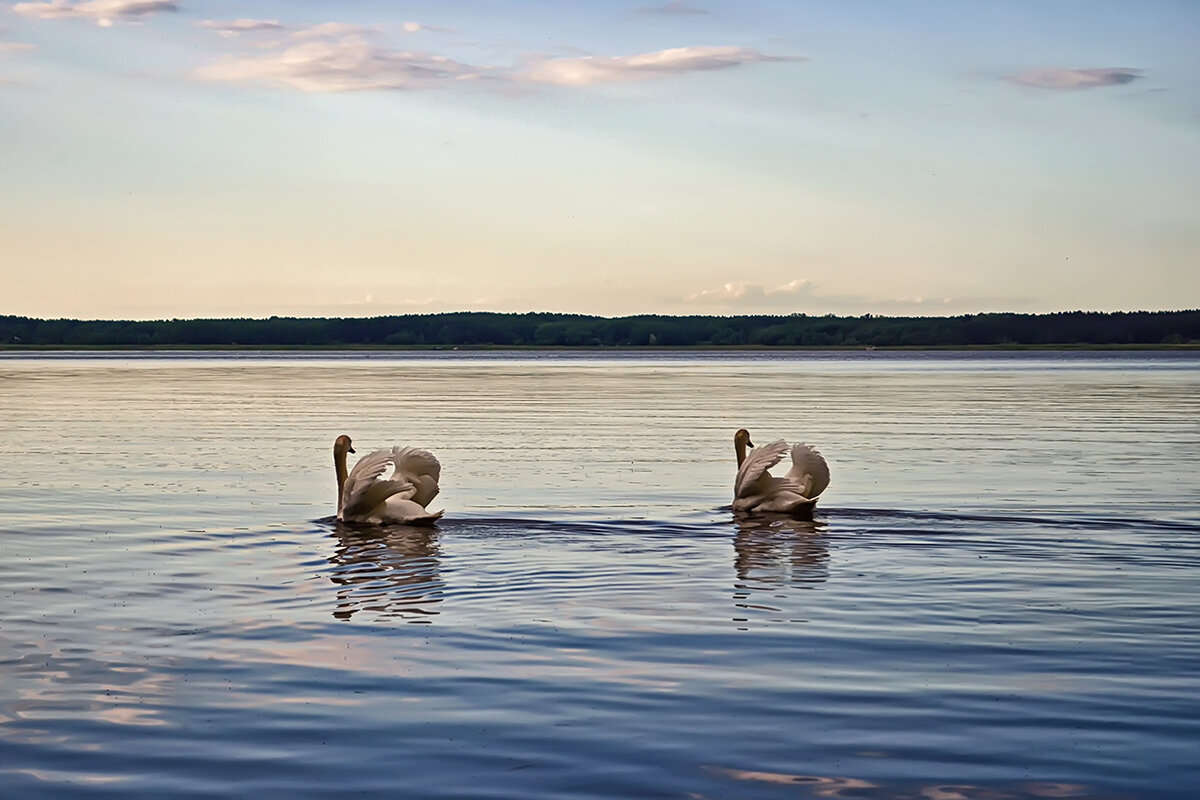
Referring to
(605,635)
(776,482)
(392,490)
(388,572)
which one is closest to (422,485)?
(392,490)

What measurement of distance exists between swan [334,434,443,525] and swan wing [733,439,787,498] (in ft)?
13.1

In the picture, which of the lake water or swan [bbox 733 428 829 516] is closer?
the lake water

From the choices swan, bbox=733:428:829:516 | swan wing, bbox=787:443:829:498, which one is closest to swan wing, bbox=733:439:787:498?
swan, bbox=733:428:829:516

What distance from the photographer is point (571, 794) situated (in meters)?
7.86

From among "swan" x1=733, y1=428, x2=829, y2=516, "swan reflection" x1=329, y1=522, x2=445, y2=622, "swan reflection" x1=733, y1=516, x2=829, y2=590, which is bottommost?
"swan reflection" x1=733, y1=516, x2=829, y2=590

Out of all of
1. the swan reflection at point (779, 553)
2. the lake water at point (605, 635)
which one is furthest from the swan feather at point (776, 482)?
the lake water at point (605, 635)

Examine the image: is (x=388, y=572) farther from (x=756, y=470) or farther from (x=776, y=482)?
(x=776, y=482)

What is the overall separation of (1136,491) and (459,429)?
1903 cm

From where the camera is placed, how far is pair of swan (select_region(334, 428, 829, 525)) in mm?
18984

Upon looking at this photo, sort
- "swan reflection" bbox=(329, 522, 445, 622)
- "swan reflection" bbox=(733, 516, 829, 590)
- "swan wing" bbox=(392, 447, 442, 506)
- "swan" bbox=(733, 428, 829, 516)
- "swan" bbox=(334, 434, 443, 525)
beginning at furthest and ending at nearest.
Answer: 1. "swan" bbox=(733, 428, 829, 516)
2. "swan wing" bbox=(392, 447, 442, 506)
3. "swan" bbox=(334, 434, 443, 525)
4. "swan reflection" bbox=(733, 516, 829, 590)
5. "swan reflection" bbox=(329, 522, 445, 622)

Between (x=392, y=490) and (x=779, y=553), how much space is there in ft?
17.2

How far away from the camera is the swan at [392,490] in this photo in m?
18.9

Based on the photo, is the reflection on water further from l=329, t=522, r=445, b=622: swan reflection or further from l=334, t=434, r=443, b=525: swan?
l=334, t=434, r=443, b=525: swan

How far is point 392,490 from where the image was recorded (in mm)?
19234
